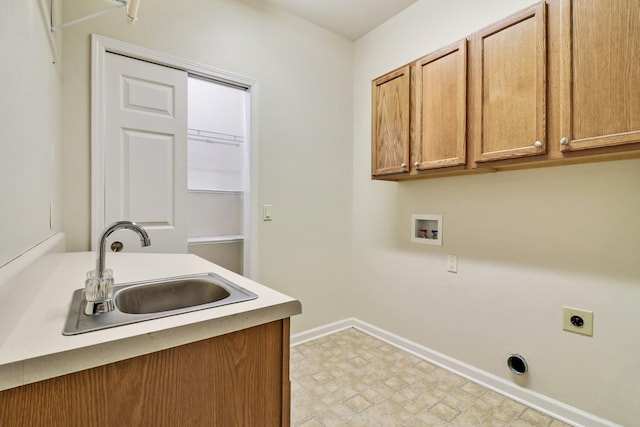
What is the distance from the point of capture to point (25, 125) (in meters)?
0.89

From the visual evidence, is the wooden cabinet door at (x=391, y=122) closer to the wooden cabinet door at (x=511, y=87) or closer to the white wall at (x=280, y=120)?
the wooden cabinet door at (x=511, y=87)

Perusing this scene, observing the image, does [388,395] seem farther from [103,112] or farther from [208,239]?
[103,112]

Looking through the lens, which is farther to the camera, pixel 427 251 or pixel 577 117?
pixel 427 251

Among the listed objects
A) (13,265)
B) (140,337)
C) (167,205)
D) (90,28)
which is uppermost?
(90,28)

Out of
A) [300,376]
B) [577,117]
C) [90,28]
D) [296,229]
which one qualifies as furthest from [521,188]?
A: [90,28]

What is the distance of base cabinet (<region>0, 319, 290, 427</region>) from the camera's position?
56cm

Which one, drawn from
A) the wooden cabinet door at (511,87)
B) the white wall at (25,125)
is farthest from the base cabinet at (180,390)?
the wooden cabinet door at (511,87)

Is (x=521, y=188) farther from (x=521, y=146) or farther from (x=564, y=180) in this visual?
(x=521, y=146)

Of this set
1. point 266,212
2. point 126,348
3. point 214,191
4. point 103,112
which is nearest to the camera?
point 126,348

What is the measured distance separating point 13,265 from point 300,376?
70.1 inches

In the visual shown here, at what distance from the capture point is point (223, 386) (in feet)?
2.48

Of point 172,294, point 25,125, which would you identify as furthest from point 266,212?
point 25,125

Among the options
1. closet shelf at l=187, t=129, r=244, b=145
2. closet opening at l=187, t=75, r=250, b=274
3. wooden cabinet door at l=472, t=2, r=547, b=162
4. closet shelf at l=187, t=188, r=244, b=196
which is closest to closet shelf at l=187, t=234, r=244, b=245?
closet opening at l=187, t=75, r=250, b=274

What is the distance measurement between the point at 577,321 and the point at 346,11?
2.67 metres
